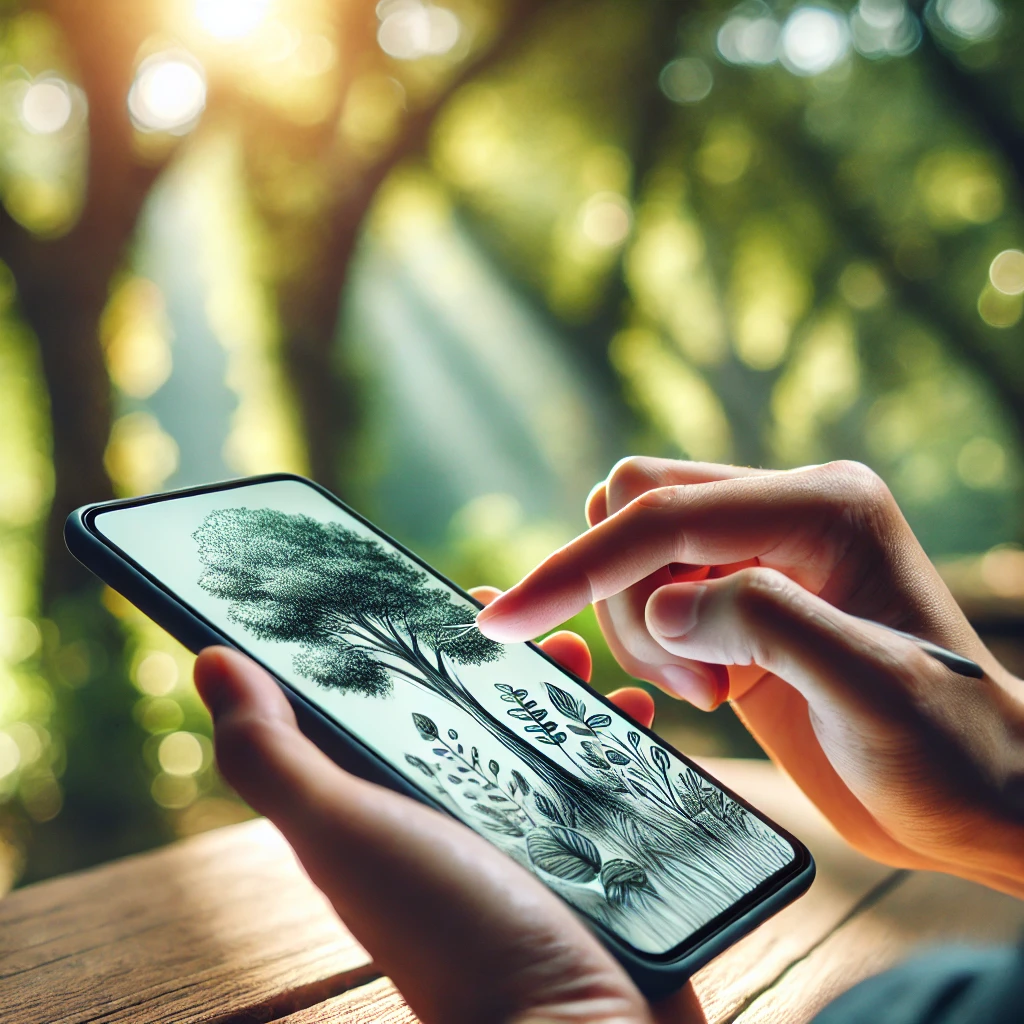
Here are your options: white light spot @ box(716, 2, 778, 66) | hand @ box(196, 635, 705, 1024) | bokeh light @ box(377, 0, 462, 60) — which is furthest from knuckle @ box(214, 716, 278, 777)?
white light spot @ box(716, 2, 778, 66)

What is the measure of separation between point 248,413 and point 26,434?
82 cm

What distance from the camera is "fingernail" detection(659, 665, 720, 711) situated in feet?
2.93

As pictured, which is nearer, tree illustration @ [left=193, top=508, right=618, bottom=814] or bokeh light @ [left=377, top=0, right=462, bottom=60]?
tree illustration @ [left=193, top=508, right=618, bottom=814]

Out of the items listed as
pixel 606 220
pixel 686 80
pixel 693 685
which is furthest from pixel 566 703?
pixel 686 80

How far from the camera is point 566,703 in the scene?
76 centimetres

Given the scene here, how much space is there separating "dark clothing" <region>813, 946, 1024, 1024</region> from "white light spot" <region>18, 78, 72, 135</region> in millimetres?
3149

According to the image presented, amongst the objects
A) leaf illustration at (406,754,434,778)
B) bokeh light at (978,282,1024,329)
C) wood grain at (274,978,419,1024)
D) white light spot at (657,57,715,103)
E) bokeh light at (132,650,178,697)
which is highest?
white light spot at (657,57,715,103)

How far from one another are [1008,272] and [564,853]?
526 cm

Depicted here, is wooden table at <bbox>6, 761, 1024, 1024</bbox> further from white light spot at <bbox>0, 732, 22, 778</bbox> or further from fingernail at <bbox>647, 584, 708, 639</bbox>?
white light spot at <bbox>0, 732, 22, 778</bbox>

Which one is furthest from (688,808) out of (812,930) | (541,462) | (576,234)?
(541,462)

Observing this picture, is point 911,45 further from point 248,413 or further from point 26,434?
point 26,434

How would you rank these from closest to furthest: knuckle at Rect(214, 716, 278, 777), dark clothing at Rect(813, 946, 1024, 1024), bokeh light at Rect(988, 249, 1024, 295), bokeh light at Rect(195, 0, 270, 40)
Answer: dark clothing at Rect(813, 946, 1024, 1024) → knuckle at Rect(214, 716, 278, 777) → bokeh light at Rect(195, 0, 270, 40) → bokeh light at Rect(988, 249, 1024, 295)

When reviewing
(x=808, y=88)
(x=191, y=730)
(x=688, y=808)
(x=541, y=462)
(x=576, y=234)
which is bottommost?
(x=191, y=730)

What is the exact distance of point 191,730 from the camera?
114 inches
